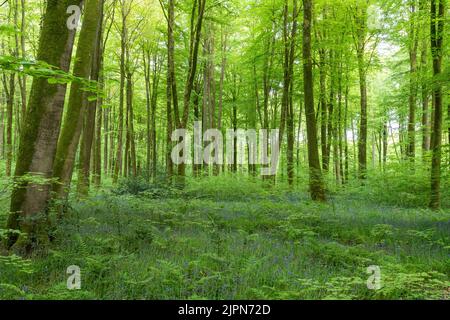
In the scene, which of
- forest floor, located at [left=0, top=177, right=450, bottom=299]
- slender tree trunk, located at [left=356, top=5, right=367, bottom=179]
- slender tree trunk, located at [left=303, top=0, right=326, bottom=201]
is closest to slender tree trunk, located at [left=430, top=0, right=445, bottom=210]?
forest floor, located at [left=0, top=177, right=450, bottom=299]

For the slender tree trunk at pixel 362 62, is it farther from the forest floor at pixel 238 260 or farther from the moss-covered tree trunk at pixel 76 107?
the moss-covered tree trunk at pixel 76 107

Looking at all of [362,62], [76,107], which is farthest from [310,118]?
[362,62]

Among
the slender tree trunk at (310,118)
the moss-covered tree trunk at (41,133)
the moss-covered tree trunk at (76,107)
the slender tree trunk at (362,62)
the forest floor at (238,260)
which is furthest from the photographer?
the slender tree trunk at (362,62)

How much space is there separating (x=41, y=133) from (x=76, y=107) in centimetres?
282

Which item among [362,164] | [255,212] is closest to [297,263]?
[255,212]

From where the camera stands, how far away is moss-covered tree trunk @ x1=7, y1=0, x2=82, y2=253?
568 centimetres

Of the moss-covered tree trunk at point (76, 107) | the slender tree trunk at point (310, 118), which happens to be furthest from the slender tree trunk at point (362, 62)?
the moss-covered tree trunk at point (76, 107)

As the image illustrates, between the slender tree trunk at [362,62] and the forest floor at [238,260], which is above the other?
the slender tree trunk at [362,62]

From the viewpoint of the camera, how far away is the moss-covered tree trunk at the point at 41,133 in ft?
18.6

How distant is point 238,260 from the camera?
5012mm

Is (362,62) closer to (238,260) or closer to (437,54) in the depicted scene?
(437,54)

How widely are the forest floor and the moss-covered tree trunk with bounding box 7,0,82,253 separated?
69cm

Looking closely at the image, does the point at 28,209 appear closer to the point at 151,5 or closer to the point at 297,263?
the point at 297,263

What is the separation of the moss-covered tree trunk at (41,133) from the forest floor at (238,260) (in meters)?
0.69
